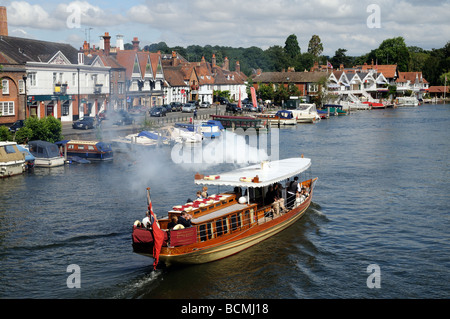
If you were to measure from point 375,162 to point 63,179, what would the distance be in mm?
29999

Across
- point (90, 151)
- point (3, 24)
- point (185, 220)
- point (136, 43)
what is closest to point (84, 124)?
point (90, 151)

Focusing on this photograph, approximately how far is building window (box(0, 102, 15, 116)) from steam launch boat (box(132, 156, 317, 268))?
40510 millimetres

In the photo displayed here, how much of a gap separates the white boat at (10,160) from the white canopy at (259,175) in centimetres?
2208

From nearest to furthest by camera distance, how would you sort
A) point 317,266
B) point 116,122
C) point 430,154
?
point 317,266
point 430,154
point 116,122

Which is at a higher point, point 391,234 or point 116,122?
point 116,122

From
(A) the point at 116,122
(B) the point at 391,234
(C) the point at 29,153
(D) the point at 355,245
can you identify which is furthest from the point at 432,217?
(A) the point at 116,122

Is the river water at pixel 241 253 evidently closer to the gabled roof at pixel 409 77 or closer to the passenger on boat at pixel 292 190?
the passenger on boat at pixel 292 190

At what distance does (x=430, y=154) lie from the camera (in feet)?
193

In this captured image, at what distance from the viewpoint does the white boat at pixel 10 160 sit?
143 ft

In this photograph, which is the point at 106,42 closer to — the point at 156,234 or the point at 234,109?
the point at 234,109

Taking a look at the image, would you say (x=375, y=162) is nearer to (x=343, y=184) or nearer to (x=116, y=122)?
(x=343, y=184)

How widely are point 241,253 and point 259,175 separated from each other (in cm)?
476

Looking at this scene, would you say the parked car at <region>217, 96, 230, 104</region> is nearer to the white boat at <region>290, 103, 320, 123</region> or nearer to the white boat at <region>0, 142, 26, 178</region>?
the white boat at <region>290, 103, 320, 123</region>

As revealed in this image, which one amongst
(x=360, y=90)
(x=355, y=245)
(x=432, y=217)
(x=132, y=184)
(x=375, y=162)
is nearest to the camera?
(x=355, y=245)
